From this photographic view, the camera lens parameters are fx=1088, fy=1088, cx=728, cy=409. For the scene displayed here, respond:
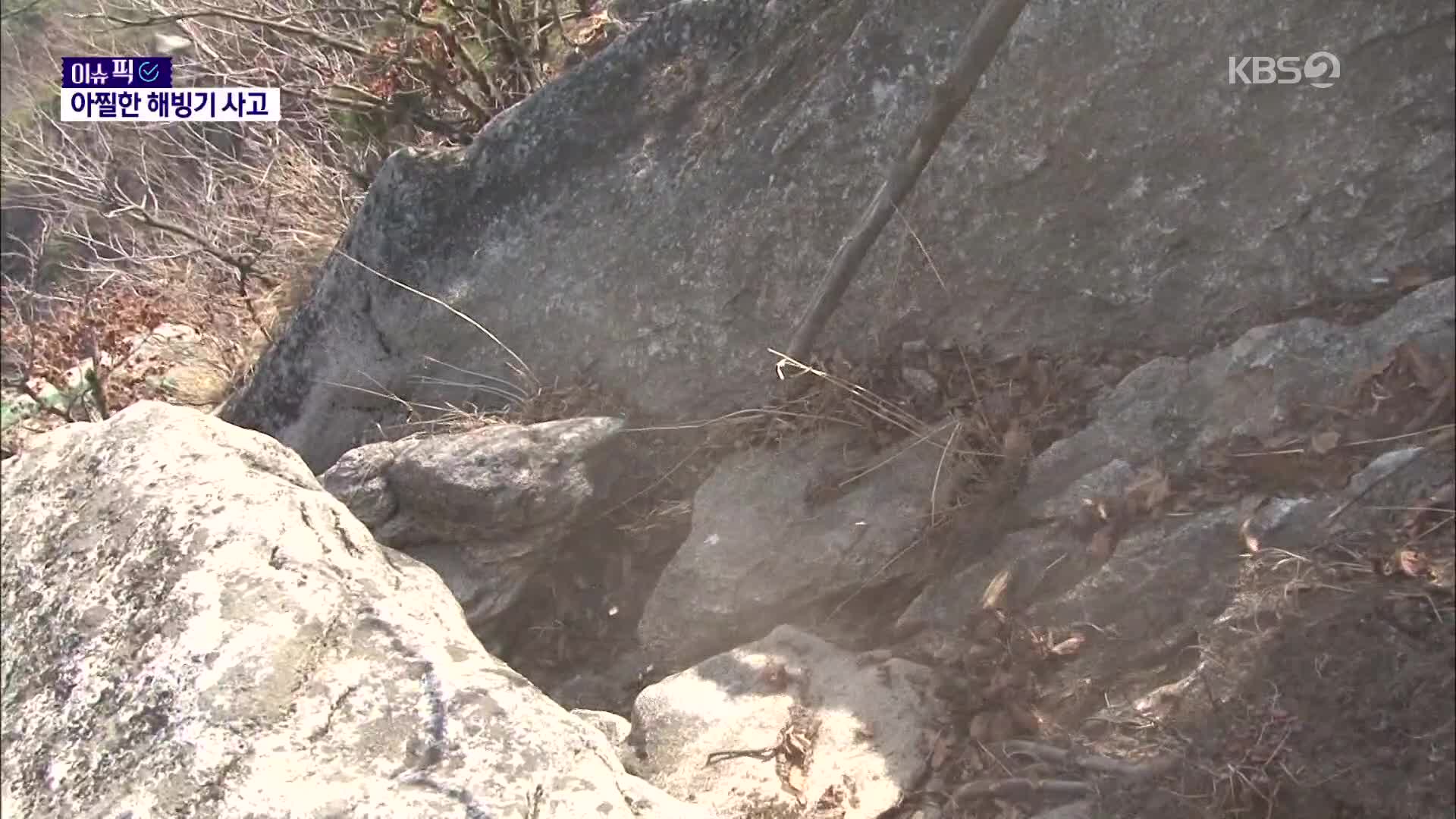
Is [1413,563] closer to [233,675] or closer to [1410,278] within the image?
[1410,278]

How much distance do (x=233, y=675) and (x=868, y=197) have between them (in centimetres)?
211

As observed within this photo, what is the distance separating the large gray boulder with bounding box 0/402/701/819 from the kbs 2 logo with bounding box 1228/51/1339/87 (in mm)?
2196

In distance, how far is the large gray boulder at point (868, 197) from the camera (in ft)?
8.48

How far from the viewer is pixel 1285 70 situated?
8.67 feet

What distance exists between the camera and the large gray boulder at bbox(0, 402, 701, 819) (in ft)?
6.72

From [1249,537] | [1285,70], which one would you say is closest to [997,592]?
[1249,537]

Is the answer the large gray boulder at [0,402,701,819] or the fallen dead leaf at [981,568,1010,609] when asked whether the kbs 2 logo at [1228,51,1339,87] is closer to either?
the fallen dead leaf at [981,568,1010,609]

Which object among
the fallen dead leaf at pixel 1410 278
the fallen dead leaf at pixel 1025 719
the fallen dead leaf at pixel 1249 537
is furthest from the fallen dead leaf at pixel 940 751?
the fallen dead leaf at pixel 1410 278

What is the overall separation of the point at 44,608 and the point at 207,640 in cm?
47

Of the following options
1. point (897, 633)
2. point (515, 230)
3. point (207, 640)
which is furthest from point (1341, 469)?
point (515, 230)

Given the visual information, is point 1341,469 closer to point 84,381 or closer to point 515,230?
point 515,230

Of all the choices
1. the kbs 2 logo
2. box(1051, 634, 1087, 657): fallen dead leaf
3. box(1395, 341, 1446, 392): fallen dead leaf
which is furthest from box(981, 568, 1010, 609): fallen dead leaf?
the kbs 2 logo

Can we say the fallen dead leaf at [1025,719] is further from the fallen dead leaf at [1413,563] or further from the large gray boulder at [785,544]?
the fallen dead leaf at [1413,563]

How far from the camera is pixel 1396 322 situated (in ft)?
7.79
